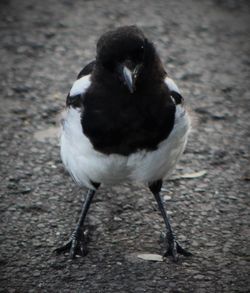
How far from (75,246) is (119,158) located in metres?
0.67

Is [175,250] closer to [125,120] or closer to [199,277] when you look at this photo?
[199,277]

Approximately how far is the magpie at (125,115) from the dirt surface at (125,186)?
0.55 metres

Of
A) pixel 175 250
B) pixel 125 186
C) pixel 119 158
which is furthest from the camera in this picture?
pixel 125 186

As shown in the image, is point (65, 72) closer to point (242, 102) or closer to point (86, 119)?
point (242, 102)

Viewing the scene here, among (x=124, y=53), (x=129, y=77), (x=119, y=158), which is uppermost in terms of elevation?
(x=124, y=53)

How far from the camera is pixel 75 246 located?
352 cm

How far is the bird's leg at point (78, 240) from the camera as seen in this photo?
3526 mm

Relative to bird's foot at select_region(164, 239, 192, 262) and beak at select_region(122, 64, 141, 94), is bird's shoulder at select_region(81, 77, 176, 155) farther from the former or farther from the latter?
bird's foot at select_region(164, 239, 192, 262)

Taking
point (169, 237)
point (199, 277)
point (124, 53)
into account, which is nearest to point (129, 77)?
point (124, 53)

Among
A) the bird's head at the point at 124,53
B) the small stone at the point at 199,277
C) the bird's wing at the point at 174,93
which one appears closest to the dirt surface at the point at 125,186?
the small stone at the point at 199,277

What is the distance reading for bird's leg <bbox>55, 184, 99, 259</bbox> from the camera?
3.53 metres

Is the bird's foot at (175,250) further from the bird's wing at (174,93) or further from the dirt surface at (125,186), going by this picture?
the bird's wing at (174,93)

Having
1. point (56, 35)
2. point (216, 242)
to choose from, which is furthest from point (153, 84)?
point (56, 35)

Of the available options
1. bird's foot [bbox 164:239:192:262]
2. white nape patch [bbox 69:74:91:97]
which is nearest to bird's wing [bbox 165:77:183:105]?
white nape patch [bbox 69:74:91:97]
